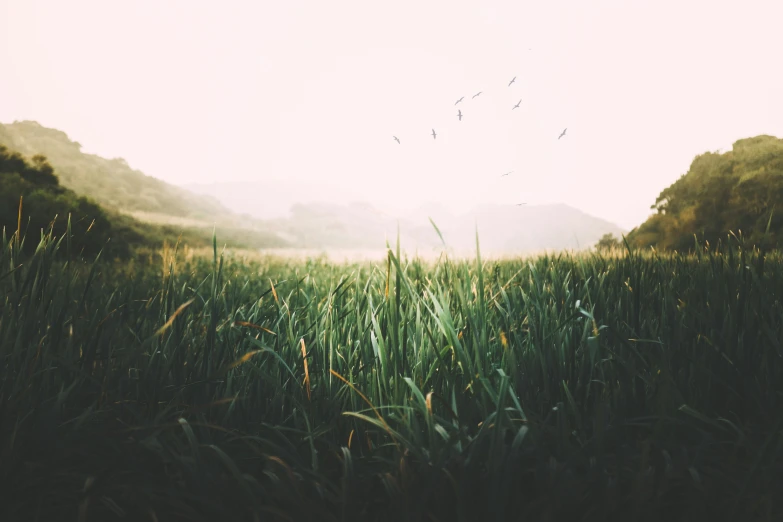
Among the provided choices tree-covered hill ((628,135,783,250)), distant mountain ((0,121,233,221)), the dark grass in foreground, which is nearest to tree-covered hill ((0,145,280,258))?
the dark grass in foreground

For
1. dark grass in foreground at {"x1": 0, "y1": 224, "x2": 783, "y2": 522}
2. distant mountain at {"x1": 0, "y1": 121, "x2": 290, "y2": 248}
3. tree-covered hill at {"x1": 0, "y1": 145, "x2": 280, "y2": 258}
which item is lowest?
dark grass in foreground at {"x1": 0, "y1": 224, "x2": 783, "y2": 522}

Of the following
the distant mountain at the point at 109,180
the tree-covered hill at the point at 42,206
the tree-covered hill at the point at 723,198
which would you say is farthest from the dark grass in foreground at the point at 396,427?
the distant mountain at the point at 109,180

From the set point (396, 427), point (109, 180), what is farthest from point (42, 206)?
point (109, 180)

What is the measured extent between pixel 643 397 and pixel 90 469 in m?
1.32

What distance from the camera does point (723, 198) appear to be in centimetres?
1054

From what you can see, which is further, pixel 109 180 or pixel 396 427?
pixel 109 180

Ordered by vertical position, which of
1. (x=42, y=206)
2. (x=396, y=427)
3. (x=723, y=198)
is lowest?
(x=396, y=427)

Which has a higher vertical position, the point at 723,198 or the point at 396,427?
the point at 723,198

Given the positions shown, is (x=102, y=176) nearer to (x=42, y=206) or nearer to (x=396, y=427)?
(x=42, y=206)

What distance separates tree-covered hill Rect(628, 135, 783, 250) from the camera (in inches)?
378

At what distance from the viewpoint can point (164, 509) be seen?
34.5 inches

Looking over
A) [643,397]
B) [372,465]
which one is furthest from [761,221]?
[372,465]

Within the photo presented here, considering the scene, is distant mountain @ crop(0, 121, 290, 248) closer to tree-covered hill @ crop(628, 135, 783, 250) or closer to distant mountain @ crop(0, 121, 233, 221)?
distant mountain @ crop(0, 121, 233, 221)

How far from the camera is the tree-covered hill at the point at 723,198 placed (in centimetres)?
961
